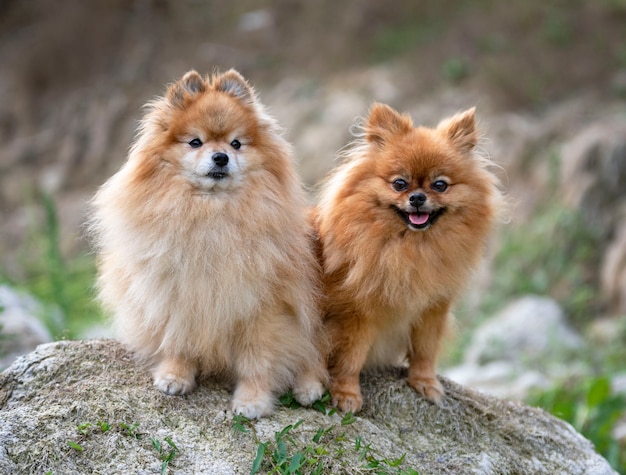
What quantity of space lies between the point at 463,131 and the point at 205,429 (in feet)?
6.96

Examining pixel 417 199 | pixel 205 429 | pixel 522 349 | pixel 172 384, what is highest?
pixel 417 199

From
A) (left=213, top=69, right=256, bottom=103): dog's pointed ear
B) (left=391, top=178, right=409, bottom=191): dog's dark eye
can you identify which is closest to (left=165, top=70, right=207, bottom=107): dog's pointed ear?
(left=213, top=69, right=256, bottom=103): dog's pointed ear

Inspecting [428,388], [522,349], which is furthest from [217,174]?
[522,349]

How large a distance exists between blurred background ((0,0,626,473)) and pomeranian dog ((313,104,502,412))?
221 centimetres

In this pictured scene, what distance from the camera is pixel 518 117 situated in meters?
11.3

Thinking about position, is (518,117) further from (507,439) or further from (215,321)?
(215,321)

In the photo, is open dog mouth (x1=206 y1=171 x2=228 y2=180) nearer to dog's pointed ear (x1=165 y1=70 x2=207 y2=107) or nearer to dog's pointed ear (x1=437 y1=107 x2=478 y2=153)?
dog's pointed ear (x1=165 y1=70 x2=207 y2=107)

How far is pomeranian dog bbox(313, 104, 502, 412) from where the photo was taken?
384cm

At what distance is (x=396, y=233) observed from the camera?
12.7 feet

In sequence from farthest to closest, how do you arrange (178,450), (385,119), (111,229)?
(385,119), (111,229), (178,450)

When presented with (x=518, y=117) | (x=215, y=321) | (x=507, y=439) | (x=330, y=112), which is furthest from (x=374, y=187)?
(x=330, y=112)

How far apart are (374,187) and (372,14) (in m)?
10.6

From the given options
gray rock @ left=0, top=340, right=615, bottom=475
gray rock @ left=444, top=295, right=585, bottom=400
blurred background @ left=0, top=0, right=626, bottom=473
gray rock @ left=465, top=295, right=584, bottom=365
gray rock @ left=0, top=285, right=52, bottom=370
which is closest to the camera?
gray rock @ left=0, top=340, right=615, bottom=475

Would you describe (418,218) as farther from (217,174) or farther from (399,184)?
(217,174)
